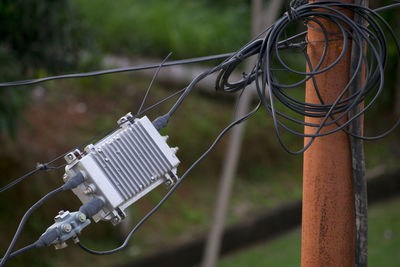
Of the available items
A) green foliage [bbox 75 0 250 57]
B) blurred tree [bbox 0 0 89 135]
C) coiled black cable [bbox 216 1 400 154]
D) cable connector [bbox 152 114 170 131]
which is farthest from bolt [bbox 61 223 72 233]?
green foliage [bbox 75 0 250 57]

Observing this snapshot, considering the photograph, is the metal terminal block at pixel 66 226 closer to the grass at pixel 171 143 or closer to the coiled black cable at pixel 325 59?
the coiled black cable at pixel 325 59

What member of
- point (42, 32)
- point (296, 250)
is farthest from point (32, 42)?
point (296, 250)

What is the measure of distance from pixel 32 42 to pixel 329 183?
3796mm

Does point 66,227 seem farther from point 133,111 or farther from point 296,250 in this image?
point 133,111

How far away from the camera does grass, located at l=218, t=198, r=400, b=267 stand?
25.9 ft

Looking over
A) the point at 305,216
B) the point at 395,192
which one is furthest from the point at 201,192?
the point at 305,216

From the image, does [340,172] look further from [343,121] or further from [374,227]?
[374,227]

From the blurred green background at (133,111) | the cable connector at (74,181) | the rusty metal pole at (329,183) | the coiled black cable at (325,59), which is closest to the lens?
the cable connector at (74,181)

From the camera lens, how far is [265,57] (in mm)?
2932

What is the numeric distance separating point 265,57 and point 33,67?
366 centimetres

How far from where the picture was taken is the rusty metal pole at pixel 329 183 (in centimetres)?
299

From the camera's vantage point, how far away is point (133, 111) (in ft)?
30.9

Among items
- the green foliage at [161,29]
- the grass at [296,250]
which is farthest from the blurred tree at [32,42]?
the green foliage at [161,29]

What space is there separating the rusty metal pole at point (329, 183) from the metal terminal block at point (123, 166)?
78cm
